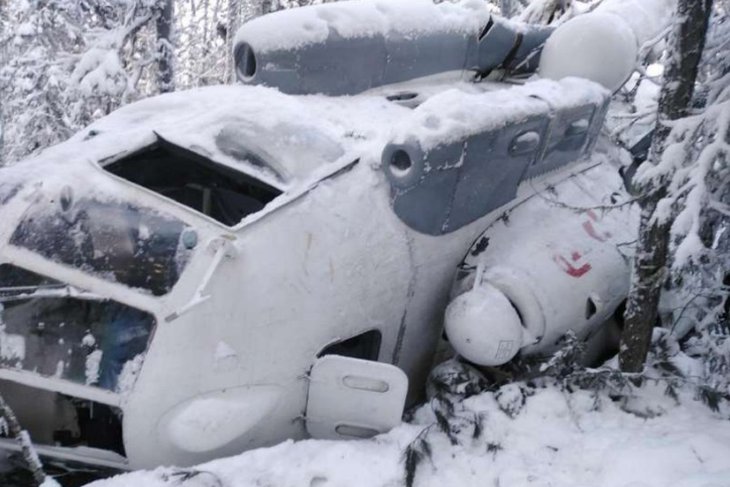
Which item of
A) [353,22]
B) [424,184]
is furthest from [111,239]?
[353,22]

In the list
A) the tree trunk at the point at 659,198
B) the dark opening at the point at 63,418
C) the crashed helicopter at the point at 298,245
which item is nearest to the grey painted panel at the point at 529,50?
the crashed helicopter at the point at 298,245

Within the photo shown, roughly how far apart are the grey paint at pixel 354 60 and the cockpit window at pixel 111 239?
185 centimetres

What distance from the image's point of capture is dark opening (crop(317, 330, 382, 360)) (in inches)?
164

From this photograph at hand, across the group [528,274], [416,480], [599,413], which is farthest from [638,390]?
[416,480]

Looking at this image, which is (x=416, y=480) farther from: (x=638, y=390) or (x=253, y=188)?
(x=253, y=188)

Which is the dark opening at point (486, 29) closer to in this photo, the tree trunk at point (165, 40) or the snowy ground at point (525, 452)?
the snowy ground at point (525, 452)

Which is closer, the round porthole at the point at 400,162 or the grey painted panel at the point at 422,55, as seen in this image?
the round porthole at the point at 400,162

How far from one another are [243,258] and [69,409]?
127cm

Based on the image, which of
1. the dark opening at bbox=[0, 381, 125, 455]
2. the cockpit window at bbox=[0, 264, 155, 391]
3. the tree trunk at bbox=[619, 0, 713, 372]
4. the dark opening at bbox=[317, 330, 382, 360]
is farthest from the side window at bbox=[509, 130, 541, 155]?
the dark opening at bbox=[0, 381, 125, 455]

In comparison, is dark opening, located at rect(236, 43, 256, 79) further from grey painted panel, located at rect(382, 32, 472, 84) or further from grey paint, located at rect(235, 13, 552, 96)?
grey painted panel, located at rect(382, 32, 472, 84)

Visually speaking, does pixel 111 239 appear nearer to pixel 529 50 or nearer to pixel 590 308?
pixel 590 308

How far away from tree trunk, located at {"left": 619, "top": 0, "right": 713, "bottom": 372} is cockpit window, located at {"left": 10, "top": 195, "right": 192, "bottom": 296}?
8.52 feet

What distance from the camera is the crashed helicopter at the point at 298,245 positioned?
128 inches

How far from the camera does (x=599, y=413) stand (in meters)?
4.09
